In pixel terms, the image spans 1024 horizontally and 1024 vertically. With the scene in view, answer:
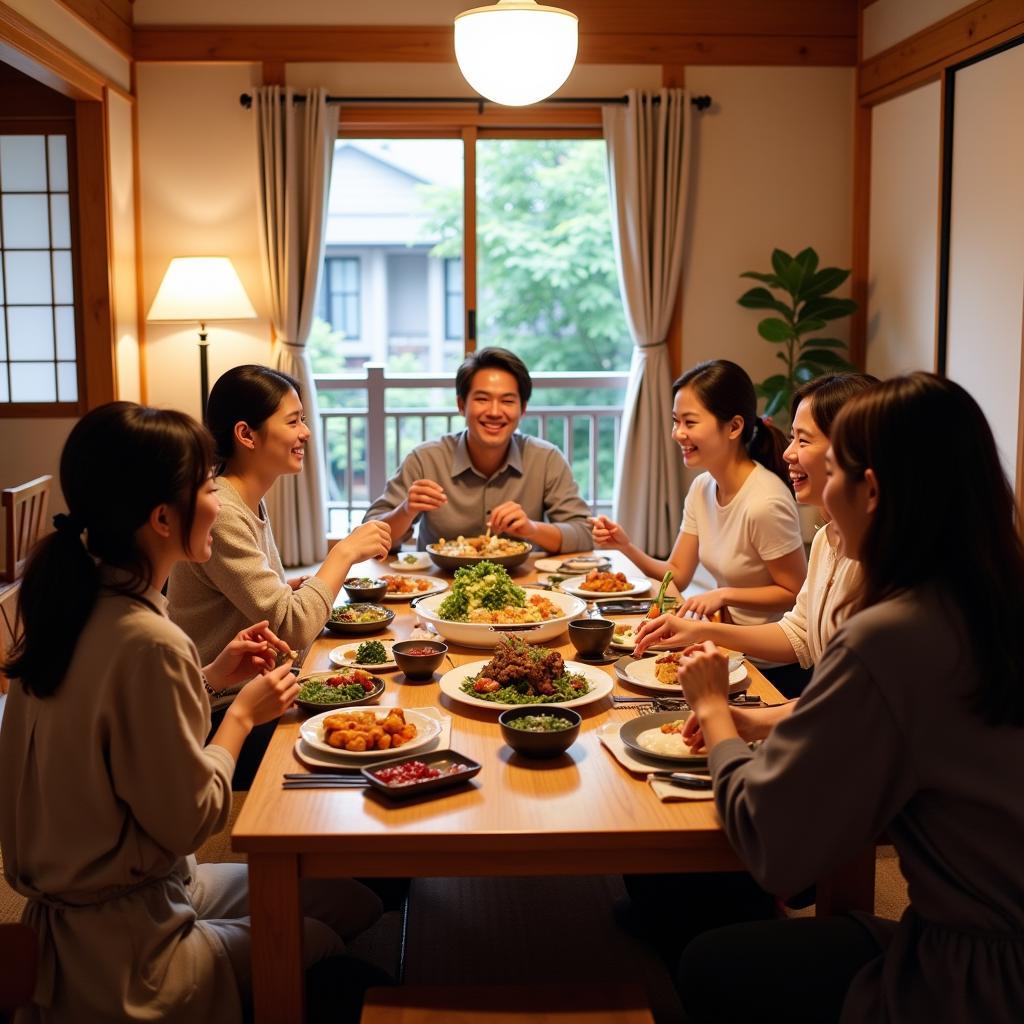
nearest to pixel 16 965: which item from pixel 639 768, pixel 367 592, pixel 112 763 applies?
pixel 112 763

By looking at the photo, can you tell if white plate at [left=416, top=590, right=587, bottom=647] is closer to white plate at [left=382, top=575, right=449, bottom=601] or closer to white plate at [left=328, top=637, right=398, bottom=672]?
white plate at [left=328, top=637, right=398, bottom=672]

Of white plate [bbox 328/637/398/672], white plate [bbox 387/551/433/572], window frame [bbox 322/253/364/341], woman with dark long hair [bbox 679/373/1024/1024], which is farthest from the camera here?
window frame [bbox 322/253/364/341]

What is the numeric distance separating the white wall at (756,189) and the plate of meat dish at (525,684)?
4.07 m

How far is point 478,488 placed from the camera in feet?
11.5

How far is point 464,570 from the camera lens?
8.45 feet

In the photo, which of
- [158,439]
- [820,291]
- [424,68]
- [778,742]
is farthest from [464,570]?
[424,68]

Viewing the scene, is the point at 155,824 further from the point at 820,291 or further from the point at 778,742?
the point at 820,291

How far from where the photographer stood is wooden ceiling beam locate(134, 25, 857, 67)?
17.9ft

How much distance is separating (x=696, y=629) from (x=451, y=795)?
0.78 metres

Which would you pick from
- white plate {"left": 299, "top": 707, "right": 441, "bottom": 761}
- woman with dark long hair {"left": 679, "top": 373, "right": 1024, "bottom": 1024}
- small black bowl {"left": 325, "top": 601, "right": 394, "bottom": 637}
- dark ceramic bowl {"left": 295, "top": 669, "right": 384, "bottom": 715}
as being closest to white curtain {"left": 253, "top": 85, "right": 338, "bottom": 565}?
small black bowl {"left": 325, "top": 601, "right": 394, "bottom": 637}

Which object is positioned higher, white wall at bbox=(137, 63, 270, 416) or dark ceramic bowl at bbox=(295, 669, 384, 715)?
white wall at bbox=(137, 63, 270, 416)

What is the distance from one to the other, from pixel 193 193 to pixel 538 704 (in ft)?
14.7

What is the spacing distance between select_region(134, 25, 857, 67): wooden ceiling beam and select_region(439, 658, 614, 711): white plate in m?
4.21

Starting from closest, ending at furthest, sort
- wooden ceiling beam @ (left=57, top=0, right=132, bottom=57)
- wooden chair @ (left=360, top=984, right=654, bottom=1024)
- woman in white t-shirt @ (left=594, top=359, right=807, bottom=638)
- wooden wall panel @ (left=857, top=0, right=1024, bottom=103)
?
1. wooden chair @ (left=360, top=984, right=654, bottom=1024)
2. woman in white t-shirt @ (left=594, top=359, right=807, bottom=638)
3. wooden wall panel @ (left=857, top=0, right=1024, bottom=103)
4. wooden ceiling beam @ (left=57, top=0, right=132, bottom=57)
